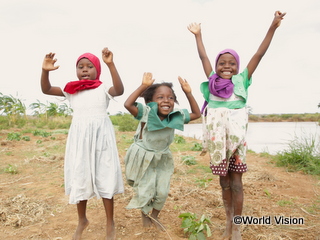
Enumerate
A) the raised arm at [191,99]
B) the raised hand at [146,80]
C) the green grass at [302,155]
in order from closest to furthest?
the raised hand at [146,80]
the raised arm at [191,99]
the green grass at [302,155]

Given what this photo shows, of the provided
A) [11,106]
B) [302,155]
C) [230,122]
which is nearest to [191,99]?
[230,122]

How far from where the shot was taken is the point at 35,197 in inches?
155

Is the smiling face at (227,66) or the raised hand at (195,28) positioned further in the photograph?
the raised hand at (195,28)

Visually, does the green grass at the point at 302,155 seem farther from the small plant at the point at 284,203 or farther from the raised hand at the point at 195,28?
the raised hand at the point at 195,28

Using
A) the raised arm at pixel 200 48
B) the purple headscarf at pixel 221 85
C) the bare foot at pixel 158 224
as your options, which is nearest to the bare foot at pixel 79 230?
the bare foot at pixel 158 224

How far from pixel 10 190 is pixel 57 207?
126cm

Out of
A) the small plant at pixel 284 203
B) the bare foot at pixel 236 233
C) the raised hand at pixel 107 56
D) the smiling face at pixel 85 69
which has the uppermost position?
the raised hand at pixel 107 56

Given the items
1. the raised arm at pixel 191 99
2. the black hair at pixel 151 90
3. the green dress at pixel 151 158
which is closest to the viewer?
the green dress at pixel 151 158

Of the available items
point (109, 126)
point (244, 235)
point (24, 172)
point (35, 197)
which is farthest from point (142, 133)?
point (24, 172)

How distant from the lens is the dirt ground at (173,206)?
286 cm

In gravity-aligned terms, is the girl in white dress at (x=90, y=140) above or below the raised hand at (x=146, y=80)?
below

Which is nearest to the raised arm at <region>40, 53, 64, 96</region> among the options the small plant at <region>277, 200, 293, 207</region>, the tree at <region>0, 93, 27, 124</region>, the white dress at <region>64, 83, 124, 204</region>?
the white dress at <region>64, 83, 124, 204</region>

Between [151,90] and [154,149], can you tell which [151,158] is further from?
[151,90]

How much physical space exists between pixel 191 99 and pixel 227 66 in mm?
488
